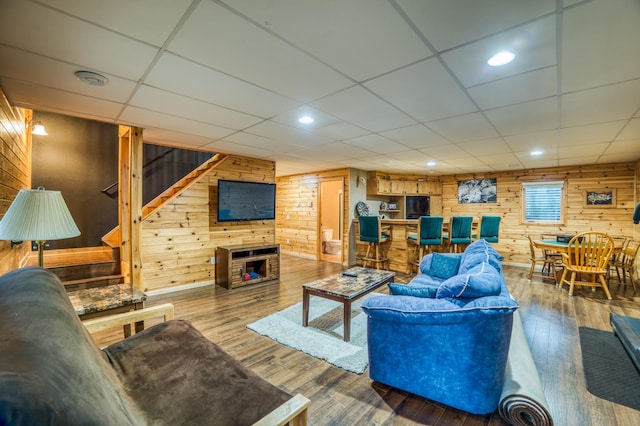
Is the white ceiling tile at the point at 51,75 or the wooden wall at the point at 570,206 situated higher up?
the white ceiling tile at the point at 51,75

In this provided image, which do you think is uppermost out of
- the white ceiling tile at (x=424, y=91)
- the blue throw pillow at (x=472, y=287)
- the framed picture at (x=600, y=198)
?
the white ceiling tile at (x=424, y=91)

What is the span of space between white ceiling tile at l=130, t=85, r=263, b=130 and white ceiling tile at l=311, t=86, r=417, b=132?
91cm

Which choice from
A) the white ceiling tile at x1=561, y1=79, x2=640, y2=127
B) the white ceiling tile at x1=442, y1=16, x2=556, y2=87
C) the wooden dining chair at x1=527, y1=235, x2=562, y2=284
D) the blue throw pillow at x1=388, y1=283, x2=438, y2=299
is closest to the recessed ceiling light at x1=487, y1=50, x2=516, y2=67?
the white ceiling tile at x1=442, y1=16, x2=556, y2=87

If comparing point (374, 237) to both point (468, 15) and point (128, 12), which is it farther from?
point (128, 12)

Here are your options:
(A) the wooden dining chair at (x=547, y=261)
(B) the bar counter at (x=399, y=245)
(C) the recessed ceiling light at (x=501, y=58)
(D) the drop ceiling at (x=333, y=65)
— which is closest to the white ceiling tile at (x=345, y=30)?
(D) the drop ceiling at (x=333, y=65)

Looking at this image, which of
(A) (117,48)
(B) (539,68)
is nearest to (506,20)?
(B) (539,68)

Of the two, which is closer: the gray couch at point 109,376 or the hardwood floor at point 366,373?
the gray couch at point 109,376

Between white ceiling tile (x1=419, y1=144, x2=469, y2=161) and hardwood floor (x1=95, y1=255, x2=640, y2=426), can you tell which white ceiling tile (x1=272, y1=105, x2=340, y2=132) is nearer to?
white ceiling tile (x1=419, y1=144, x2=469, y2=161)

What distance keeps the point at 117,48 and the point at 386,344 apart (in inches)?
105

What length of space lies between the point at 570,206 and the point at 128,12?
830 cm

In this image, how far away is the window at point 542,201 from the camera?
255 inches

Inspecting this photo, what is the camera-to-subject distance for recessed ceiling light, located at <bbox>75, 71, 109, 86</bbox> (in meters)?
2.05

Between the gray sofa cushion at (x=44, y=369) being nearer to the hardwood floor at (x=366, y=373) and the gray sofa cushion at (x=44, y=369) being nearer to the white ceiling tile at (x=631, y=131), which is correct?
the hardwood floor at (x=366, y=373)

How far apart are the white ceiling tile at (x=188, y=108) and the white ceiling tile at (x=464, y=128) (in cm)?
212
